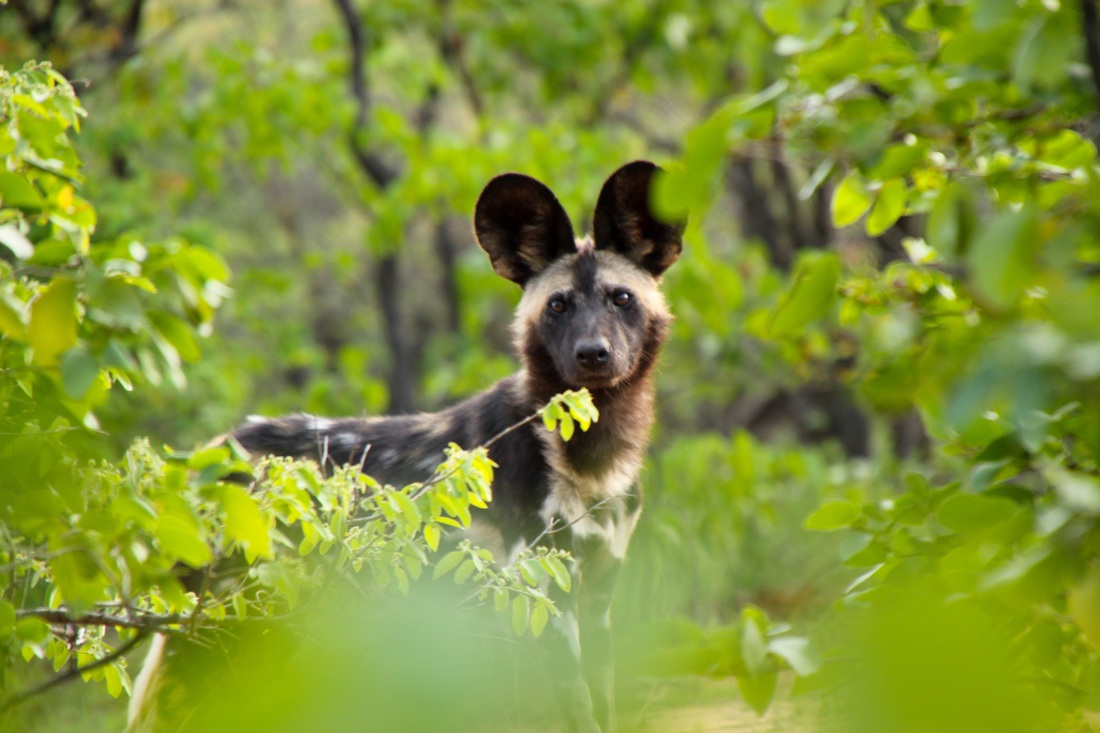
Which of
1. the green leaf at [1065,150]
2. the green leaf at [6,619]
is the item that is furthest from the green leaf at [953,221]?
the green leaf at [6,619]

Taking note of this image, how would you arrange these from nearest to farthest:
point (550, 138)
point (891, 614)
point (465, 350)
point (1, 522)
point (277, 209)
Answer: point (891, 614) → point (1, 522) → point (550, 138) → point (465, 350) → point (277, 209)

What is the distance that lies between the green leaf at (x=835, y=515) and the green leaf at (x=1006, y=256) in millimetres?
1120

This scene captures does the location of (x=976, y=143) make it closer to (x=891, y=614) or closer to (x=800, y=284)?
(x=800, y=284)

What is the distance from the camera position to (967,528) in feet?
5.41

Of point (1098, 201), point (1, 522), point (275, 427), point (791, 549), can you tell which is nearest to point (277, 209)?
point (791, 549)

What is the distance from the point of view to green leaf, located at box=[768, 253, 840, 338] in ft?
5.12

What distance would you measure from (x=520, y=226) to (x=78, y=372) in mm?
2601

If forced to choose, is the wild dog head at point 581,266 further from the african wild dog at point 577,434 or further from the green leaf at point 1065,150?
the green leaf at point 1065,150

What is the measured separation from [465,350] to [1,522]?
725 cm

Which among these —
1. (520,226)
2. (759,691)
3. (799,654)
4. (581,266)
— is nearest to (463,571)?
(759,691)

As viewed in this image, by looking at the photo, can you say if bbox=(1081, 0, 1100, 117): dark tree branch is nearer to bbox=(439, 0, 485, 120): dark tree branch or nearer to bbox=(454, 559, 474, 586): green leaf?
bbox=(454, 559, 474, 586): green leaf

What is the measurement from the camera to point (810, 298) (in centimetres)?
159

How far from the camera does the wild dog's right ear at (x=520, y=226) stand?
12.7 feet

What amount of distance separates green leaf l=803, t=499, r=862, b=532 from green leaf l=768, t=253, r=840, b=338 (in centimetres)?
67
